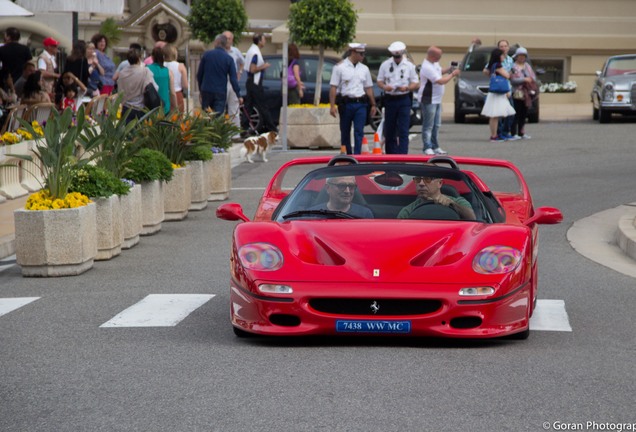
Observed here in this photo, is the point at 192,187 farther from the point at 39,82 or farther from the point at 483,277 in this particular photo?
the point at 483,277

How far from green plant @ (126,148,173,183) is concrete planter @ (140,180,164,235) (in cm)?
9

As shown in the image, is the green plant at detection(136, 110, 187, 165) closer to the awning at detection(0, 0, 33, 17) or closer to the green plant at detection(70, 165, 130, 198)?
the green plant at detection(70, 165, 130, 198)

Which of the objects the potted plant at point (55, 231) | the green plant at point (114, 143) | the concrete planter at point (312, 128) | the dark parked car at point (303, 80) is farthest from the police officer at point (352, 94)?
the dark parked car at point (303, 80)

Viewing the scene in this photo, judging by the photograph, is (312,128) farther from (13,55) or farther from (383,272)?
(383,272)

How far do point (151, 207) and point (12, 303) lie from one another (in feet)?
15.2

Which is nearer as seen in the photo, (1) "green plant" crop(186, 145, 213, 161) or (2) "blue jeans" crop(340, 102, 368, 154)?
(1) "green plant" crop(186, 145, 213, 161)

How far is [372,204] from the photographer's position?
9664 mm

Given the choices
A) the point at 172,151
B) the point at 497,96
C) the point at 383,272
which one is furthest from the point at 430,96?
the point at 383,272

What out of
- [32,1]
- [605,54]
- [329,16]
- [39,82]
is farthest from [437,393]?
[605,54]

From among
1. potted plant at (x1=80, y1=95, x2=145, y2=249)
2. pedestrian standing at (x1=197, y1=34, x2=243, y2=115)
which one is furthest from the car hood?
pedestrian standing at (x1=197, y1=34, x2=243, y2=115)

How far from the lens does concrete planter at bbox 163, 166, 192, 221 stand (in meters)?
16.3

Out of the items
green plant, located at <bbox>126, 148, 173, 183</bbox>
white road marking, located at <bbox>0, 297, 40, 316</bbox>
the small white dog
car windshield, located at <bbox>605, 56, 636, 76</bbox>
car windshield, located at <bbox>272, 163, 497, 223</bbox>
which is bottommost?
the small white dog

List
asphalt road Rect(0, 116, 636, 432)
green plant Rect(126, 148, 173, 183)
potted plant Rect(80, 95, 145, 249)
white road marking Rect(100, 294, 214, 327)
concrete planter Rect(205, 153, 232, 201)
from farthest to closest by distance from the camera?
concrete planter Rect(205, 153, 232, 201) → green plant Rect(126, 148, 173, 183) → potted plant Rect(80, 95, 145, 249) → white road marking Rect(100, 294, 214, 327) → asphalt road Rect(0, 116, 636, 432)

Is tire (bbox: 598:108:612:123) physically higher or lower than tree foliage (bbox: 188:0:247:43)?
lower
